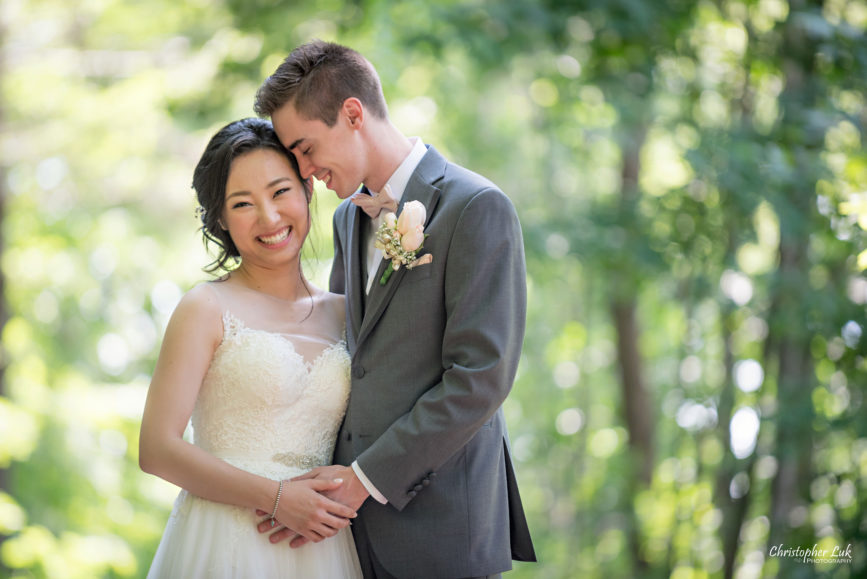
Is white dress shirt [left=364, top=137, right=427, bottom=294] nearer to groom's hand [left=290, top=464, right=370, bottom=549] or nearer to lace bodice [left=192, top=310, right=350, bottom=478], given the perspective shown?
lace bodice [left=192, top=310, right=350, bottom=478]

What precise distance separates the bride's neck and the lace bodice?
0.58ft

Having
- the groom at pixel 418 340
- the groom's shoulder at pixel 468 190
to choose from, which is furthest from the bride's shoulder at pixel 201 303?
the groom's shoulder at pixel 468 190

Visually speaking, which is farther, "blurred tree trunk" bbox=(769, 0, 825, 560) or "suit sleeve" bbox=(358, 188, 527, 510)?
"blurred tree trunk" bbox=(769, 0, 825, 560)

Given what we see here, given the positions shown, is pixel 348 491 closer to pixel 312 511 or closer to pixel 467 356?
pixel 312 511

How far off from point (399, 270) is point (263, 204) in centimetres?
48

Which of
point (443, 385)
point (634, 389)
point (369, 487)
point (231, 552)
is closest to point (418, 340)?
point (443, 385)

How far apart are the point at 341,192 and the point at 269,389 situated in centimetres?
65

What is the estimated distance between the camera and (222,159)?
2637mm

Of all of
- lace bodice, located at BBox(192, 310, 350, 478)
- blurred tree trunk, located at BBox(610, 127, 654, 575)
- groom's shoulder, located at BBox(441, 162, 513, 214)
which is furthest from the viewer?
blurred tree trunk, located at BBox(610, 127, 654, 575)

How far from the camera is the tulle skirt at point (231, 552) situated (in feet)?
8.20

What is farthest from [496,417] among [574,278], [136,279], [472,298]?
[574,278]

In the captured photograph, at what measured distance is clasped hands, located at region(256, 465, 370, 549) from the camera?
2424 millimetres
